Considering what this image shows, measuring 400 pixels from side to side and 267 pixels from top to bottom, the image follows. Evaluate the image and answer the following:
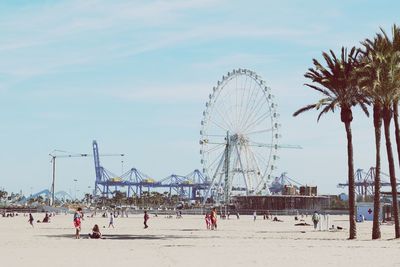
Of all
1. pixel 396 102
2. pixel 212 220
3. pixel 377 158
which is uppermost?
pixel 396 102

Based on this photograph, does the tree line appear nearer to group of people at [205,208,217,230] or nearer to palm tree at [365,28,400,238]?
palm tree at [365,28,400,238]

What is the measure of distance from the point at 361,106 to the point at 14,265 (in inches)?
1072

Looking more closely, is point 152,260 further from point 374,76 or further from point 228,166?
point 228,166

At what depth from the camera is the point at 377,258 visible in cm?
2441

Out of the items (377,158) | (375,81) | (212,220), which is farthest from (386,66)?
(212,220)

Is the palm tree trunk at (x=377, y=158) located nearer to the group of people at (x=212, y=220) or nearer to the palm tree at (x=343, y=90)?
the palm tree at (x=343, y=90)

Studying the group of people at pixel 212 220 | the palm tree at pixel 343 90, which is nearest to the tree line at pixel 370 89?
the palm tree at pixel 343 90

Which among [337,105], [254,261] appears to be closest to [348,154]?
[337,105]

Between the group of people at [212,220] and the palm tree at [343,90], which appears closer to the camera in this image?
the palm tree at [343,90]

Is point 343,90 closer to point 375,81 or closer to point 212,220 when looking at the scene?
point 375,81

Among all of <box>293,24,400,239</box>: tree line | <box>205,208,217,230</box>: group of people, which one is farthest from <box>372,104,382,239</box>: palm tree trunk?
<box>205,208,217,230</box>: group of people

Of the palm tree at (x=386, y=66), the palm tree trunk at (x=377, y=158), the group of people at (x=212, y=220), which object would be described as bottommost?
the group of people at (x=212, y=220)

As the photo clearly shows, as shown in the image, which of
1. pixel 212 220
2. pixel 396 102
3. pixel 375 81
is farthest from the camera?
pixel 212 220

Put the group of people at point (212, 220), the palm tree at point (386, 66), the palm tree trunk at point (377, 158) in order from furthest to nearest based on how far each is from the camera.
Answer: the group of people at point (212, 220), the palm tree trunk at point (377, 158), the palm tree at point (386, 66)
